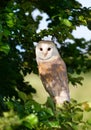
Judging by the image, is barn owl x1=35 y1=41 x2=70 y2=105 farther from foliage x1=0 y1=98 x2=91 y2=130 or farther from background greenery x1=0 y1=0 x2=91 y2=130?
foliage x1=0 y1=98 x2=91 y2=130

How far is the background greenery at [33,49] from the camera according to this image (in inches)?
117

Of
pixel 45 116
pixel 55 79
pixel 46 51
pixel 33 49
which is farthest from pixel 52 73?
pixel 33 49

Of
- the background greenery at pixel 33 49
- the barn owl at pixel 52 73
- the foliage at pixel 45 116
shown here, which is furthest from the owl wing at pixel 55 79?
the foliage at pixel 45 116

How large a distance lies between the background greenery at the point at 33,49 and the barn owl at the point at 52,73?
0.26m

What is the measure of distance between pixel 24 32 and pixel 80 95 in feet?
31.3

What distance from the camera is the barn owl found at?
3721 millimetres

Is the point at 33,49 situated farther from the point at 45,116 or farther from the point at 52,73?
the point at 45,116

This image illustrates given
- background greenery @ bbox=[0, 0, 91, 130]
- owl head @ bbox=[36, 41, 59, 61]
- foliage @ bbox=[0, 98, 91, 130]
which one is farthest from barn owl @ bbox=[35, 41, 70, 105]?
foliage @ bbox=[0, 98, 91, 130]

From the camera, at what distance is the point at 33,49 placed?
504 centimetres

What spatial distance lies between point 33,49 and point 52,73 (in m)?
1.29

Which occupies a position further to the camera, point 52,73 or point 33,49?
point 33,49

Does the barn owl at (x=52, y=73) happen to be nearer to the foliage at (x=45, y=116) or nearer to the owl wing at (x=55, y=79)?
the owl wing at (x=55, y=79)

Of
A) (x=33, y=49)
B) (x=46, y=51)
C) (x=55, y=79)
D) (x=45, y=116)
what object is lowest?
(x=45, y=116)

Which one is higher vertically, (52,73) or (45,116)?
(52,73)
